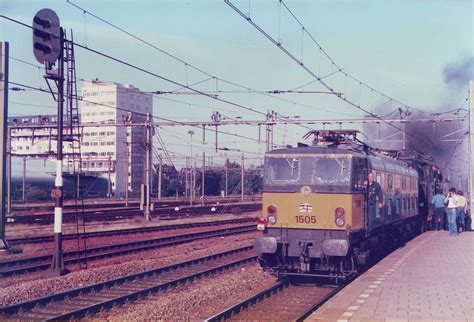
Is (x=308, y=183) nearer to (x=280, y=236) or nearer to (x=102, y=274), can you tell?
(x=280, y=236)

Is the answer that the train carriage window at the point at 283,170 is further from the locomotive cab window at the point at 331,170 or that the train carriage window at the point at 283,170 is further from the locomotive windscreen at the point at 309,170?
the locomotive cab window at the point at 331,170

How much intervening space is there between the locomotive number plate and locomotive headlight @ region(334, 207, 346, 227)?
50cm

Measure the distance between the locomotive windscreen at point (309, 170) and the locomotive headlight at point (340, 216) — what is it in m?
0.60

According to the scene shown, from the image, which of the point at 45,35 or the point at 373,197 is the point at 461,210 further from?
the point at 45,35

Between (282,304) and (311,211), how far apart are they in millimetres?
2656

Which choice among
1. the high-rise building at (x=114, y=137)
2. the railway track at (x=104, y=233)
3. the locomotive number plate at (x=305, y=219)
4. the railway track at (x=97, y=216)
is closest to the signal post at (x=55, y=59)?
the railway track at (x=104, y=233)

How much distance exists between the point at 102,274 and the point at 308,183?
525 centimetres

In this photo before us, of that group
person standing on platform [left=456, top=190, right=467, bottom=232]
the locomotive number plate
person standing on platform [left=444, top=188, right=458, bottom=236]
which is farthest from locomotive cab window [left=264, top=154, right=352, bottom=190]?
person standing on platform [left=456, top=190, right=467, bottom=232]

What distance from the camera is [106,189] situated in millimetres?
74875

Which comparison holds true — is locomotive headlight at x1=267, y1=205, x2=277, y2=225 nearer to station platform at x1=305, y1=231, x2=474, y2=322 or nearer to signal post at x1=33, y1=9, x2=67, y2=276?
station platform at x1=305, y1=231, x2=474, y2=322

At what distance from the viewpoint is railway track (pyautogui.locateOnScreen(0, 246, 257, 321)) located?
10.8 metres

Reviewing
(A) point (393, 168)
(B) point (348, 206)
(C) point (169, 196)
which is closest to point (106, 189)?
(C) point (169, 196)

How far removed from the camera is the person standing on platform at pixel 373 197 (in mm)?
15538

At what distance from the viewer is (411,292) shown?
1195cm
